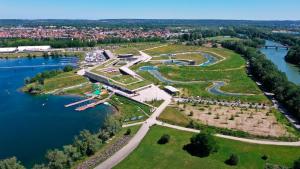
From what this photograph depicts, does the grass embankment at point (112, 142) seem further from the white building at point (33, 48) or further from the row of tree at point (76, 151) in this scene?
the white building at point (33, 48)

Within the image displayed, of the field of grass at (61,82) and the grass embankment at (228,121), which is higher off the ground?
the field of grass at (61,82)

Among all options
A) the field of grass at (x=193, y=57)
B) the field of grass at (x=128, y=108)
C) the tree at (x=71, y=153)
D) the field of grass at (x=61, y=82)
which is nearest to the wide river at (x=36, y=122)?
the field of grass at (x=128, y=108)

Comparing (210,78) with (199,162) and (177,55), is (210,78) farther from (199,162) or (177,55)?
(199,162)

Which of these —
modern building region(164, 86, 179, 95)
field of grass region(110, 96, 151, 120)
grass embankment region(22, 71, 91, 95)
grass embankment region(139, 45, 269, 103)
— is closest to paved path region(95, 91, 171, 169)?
field of grass region(110, 96, 151, 120)

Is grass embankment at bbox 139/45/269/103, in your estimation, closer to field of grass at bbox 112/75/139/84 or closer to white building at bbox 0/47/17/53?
field of grass at bbox 112/75/139/84

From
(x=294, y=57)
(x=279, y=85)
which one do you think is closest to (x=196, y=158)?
(x=279, y=85)

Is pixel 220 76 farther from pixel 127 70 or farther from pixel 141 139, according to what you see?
pixel 141 139

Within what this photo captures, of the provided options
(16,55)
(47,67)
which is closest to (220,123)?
(47,67)
